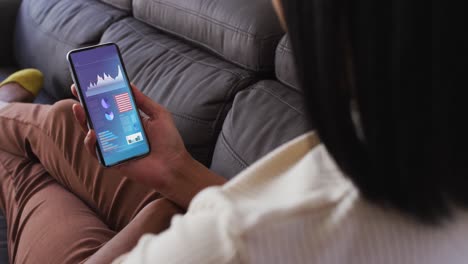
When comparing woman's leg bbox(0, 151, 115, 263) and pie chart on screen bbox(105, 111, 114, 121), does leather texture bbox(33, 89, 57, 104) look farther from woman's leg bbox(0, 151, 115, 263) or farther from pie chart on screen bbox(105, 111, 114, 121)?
pie chart on screen bbox(105, 111, 114, 121)

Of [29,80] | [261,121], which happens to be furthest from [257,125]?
[29,80]

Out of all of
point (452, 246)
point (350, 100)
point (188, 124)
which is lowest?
point (188, 124)

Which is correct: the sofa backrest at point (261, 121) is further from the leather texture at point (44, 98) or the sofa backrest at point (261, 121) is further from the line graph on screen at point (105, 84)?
the leather texture at point (44, 98)

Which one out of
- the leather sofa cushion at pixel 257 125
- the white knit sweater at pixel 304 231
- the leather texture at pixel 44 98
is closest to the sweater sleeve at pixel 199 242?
the white knit sweater at pixel 304 231

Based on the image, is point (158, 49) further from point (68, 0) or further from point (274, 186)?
point (274, 186)

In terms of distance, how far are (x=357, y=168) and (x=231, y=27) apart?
0.82 m

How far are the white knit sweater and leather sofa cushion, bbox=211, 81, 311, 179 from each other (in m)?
0.52

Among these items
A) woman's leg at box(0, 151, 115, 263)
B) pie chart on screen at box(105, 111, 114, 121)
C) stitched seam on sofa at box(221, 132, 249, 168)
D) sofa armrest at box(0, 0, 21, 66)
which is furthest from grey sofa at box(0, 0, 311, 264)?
sofa armrest at box(0, 0, 21, 66)

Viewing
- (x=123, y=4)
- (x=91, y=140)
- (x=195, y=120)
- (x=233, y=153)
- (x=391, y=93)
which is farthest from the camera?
(x=123, y=4)

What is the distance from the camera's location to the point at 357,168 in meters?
0.39

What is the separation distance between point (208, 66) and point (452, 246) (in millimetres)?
860

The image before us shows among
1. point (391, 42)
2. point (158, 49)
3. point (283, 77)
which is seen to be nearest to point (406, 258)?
point (391, 42)

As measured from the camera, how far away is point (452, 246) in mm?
424

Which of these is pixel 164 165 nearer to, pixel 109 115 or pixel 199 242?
pixel 109 115
